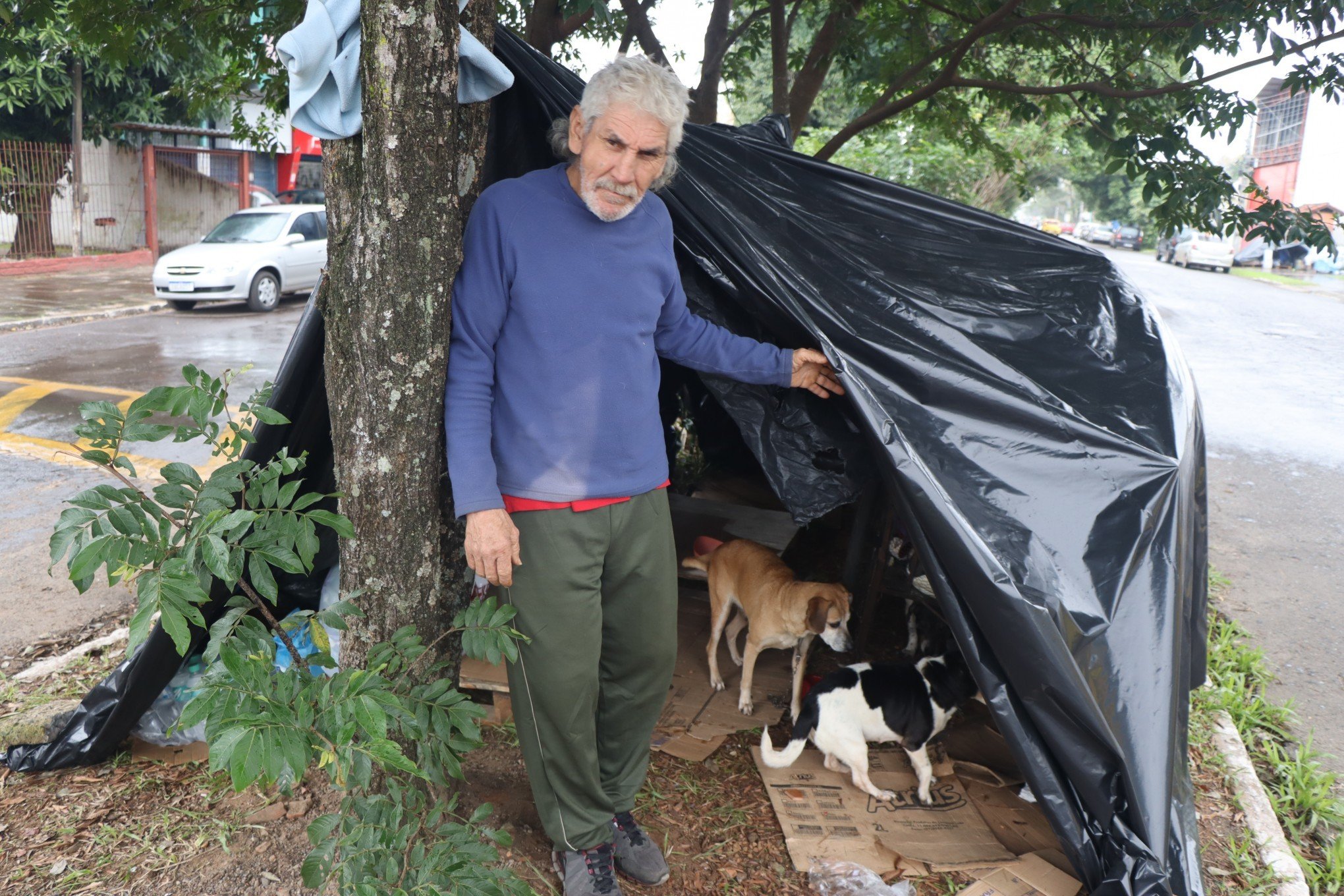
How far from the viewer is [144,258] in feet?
53.7

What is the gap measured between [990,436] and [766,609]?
1146 mm

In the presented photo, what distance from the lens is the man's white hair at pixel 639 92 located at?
217 cm

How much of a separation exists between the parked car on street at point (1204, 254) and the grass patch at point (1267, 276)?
16.2 inches

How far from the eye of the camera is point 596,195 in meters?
2.20

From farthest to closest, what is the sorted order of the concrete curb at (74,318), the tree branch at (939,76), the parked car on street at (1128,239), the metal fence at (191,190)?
the parked car on street at (1128,239)
the metal fence at (191,190)
the concrete curb at (74,318)
the tree branch at (939,76)

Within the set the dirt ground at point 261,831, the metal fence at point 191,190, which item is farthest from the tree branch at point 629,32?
the metal fence at point 191,190

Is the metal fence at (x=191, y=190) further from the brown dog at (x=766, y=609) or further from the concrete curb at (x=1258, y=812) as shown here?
the concrete curb at (x=1258, y=812)

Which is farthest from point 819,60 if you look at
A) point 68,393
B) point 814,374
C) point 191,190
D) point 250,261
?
point 191,190

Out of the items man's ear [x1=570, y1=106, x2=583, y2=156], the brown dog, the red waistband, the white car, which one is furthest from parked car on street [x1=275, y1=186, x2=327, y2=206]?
the red waistband

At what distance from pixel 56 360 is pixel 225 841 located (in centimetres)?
808

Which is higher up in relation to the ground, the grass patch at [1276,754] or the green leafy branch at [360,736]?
the green leafy branch at [360,736]

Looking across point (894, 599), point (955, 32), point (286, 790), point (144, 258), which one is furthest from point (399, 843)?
point (144, 258)

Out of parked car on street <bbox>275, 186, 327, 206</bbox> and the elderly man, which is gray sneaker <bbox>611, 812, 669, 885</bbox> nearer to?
the elderly man

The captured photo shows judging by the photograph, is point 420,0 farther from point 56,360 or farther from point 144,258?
point 144,258
